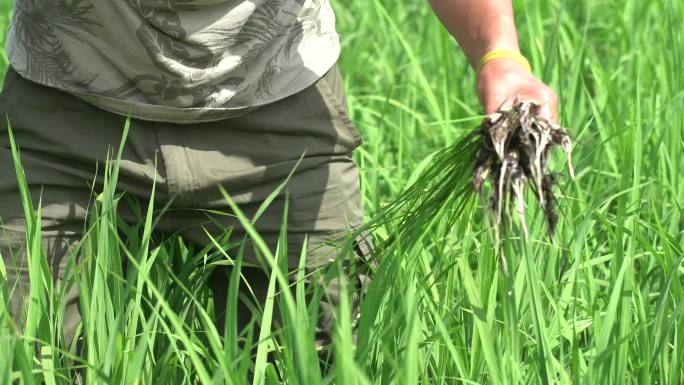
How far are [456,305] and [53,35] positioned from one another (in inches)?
20.8

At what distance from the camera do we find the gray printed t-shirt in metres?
1.26

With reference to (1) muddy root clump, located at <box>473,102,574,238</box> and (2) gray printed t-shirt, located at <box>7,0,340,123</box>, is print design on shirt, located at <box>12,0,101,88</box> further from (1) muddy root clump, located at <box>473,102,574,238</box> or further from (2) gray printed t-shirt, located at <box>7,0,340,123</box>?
(1) muddy root clump, located at <box>473,102,574,238</box>

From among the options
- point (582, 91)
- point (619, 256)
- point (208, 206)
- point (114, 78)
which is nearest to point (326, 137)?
point (208, 206)

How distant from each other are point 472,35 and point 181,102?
0.32m

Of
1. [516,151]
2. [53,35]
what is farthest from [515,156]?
[53,35]

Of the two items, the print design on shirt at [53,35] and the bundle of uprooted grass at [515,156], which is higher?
→ the print design on shirt at [53,35]

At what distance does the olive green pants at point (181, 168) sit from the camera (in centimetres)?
131

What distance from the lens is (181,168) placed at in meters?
1.30

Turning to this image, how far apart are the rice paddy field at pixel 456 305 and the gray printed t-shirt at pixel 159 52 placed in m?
0.13

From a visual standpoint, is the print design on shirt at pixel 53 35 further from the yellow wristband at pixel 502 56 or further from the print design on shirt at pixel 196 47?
the yellow wristband at pixel 502 56

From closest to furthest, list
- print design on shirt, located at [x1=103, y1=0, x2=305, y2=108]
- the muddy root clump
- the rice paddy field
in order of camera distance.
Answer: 1. the muddy root clump
2. the rice paddy field
3. print design on shirt, located at [x1=103, y1=0, x2=305, y2=108]

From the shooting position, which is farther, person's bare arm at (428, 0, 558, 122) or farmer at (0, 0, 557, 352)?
farmer at (0, 0, 557, 352)

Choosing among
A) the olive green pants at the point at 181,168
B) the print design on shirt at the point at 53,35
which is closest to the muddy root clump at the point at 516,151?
the olive green pants at the point at 181,168

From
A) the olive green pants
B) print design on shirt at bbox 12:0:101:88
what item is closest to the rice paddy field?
the olive green pants
